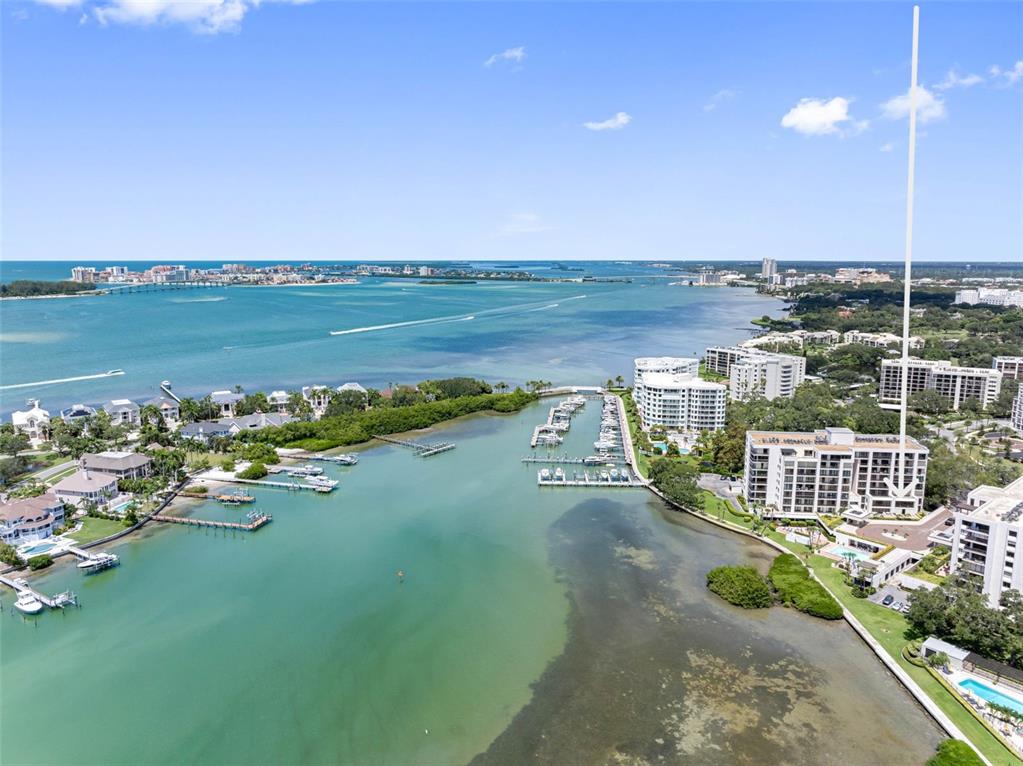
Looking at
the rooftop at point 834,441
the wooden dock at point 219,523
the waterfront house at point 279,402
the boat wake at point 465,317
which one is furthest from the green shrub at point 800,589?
the boat wake at point 465,317

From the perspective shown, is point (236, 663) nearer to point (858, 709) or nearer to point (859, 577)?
point (858, 709)

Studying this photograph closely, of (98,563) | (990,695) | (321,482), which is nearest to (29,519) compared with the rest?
(98,563)

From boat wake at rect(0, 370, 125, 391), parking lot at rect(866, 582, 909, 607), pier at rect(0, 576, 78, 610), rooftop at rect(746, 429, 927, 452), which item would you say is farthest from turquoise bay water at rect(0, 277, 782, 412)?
parking lot at rect(866, 582, 909, 607)

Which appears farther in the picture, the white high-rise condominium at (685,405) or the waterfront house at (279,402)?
the waterfront house at (279,402)

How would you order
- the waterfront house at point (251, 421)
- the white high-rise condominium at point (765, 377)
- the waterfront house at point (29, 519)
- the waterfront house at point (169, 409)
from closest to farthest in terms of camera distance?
the waterfront house at point (29, 519), the waterfront house at point (251, 421), the waterfront house at point (169, 409), the white high-rise condominium at point (765, 377)

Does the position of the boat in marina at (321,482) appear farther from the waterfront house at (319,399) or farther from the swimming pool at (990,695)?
the swimming pool at (990,695)

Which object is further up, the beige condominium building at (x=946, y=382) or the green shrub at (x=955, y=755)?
the beige condominium building at (x=946, y=382)
